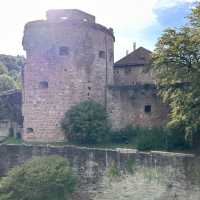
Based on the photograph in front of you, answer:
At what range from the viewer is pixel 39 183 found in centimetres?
2016

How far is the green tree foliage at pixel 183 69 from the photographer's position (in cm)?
2020

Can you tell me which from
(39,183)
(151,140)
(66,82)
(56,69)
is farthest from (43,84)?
(39,183)

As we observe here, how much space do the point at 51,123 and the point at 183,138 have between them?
8419 mm

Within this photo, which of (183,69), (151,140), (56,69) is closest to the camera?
(183,69)

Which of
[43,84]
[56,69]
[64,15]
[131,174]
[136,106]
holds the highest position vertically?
[64,15]

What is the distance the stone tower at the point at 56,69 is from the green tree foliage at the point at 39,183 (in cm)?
550

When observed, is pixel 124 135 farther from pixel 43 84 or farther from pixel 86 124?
pixel 43 84

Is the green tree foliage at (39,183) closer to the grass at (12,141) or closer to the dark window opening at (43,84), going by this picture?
the grass at (12,141)

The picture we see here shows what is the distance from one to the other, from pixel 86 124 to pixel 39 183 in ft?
18.5

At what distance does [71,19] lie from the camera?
2653 centimetres

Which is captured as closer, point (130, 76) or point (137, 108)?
point (137, 108)

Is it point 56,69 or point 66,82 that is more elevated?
point 56,69

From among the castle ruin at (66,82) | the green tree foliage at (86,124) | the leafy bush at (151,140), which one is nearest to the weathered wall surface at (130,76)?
the castle ruin at (66,82)

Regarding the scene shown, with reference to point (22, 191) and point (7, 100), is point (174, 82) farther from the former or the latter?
point (7, 100)
